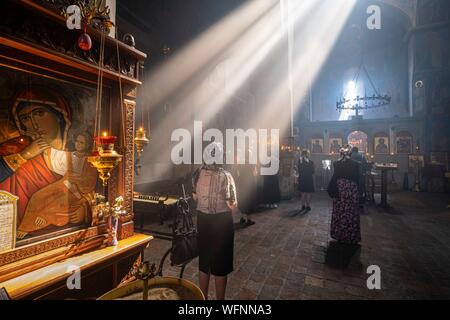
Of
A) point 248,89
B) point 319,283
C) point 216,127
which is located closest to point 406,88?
point 248,89

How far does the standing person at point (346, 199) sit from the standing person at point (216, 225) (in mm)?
3420

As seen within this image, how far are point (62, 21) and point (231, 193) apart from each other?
2531mm

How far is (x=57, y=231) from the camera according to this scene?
2.49 meters

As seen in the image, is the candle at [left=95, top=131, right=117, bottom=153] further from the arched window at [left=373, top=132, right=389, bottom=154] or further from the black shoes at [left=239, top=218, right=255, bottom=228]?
the arched window at [left=373, top=132, right=389, bottom=154]

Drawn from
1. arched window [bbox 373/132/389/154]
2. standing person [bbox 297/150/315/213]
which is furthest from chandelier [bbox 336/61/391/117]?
standing person [bbox 297/150/315/213]

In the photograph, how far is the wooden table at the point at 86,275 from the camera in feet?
6.60

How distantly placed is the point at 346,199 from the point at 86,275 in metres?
5.04

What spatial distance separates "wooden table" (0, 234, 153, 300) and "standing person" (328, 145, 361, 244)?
13.9 feet

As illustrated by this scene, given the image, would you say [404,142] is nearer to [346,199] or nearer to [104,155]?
[346,199]

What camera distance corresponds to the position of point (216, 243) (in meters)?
2.76

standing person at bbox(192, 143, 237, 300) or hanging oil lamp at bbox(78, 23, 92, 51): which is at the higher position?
Result: hanging oil lamp at bbox(78, 23, 92, 51)

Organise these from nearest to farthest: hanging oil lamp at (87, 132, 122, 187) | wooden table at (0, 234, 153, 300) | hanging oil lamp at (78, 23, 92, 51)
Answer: wooden table at (0, 234, 153, 300), hanging oil lamp at (87, 132, 122, 187), hanging oil lamp at (78, 23, 92, 51)

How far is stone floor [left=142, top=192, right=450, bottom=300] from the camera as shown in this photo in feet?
11.0
